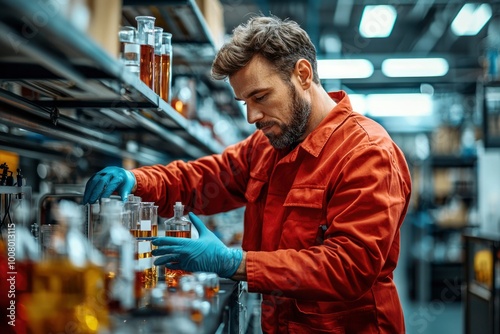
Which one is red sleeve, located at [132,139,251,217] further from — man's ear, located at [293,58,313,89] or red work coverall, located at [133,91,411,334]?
man's ear, located at [293,58,313,89]

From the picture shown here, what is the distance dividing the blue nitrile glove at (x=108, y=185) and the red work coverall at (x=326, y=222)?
0.47ft

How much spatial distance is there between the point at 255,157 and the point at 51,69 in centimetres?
120

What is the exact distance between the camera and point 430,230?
883 cm

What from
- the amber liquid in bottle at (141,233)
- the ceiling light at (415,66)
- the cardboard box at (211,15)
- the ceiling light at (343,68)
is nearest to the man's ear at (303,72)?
the amber liquid in bottle at (141,233)

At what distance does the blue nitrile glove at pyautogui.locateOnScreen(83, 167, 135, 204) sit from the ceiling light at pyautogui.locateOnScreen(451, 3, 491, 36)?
19.0ft

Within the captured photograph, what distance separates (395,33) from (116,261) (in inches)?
334

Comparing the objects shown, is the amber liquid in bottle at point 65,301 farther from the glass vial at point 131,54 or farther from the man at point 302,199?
the glass vial at point 131,54

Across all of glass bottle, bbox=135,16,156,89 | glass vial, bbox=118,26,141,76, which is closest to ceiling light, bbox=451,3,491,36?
glass bottle, bbox=135,16,156,89

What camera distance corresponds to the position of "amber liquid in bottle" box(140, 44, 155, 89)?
7.16 ft

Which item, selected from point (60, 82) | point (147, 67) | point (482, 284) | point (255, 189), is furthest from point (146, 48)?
point (482, 284)

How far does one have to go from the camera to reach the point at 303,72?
2.19 meters

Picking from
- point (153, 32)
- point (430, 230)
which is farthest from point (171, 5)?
point (430, 230)

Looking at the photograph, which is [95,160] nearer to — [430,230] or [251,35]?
[251,35]

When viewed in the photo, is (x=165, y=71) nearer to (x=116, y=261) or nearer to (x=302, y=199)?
(x=302, y=199)
